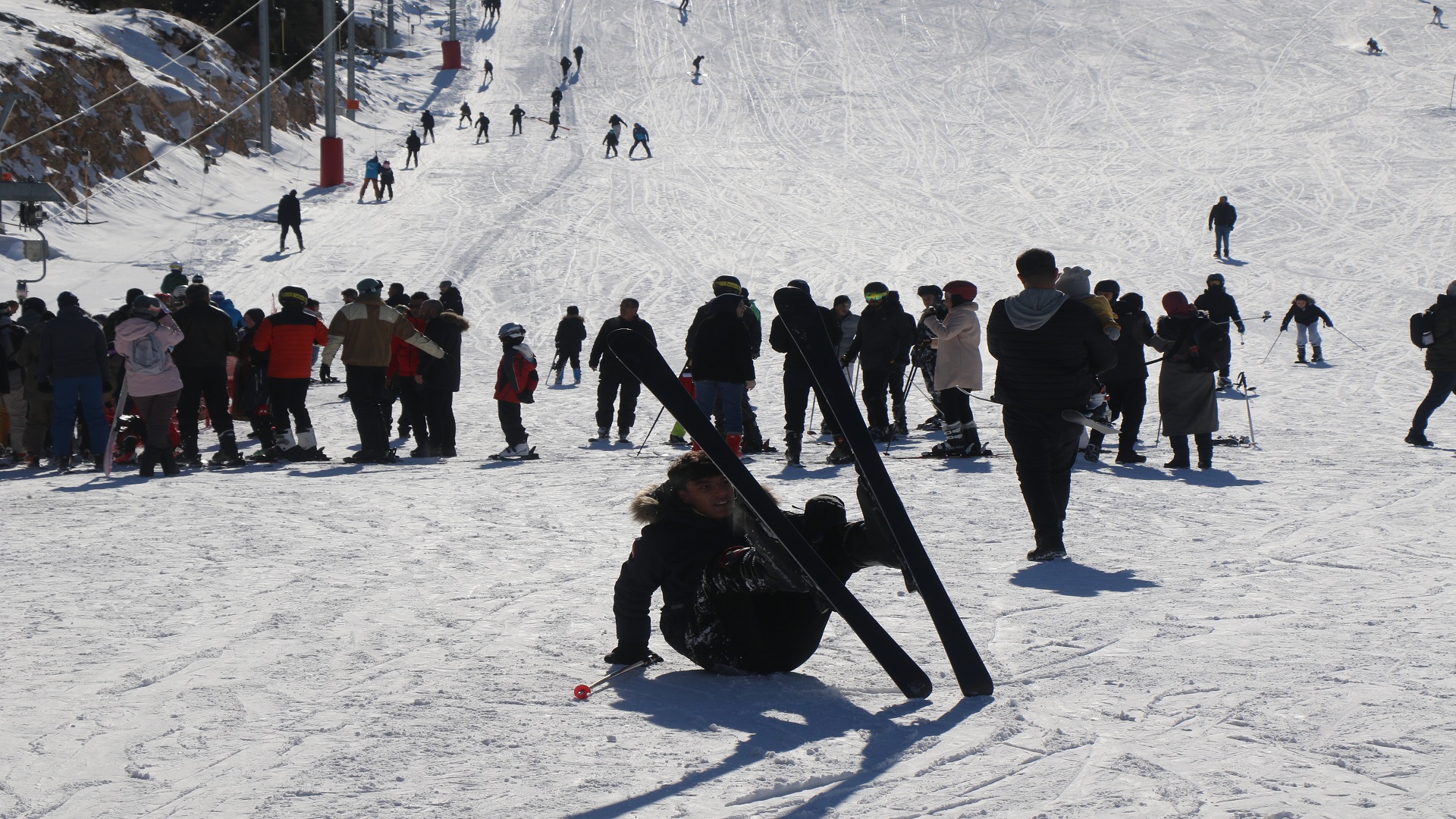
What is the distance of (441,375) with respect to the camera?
11406 mm

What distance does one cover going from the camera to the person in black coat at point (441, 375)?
11352 mm

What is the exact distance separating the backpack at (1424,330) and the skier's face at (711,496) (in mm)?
9383

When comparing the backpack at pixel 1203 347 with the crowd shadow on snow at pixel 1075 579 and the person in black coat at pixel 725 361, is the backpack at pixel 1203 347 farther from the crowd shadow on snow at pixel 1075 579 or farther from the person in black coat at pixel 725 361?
the crowd shadow on snow at pixel 1075 579

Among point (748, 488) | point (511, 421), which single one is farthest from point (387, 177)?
point (748, 488)

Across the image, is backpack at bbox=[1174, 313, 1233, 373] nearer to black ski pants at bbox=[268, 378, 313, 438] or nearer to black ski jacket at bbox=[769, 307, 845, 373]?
black ski jacket at bbox=[769, 307, 845, 373]

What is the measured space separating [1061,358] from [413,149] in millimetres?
30497

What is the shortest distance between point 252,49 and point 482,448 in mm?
34031

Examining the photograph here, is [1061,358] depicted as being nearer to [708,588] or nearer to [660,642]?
[660,642]

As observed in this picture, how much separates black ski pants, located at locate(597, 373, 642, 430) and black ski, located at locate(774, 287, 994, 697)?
28.0 feet

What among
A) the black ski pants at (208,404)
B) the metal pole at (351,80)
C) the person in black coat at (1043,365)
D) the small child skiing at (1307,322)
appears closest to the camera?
the person in black coat at (1043,365)

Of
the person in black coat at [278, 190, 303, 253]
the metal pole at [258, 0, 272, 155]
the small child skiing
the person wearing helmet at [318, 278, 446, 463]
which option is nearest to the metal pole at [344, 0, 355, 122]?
the metal pole at [258, 0, 272, 155]

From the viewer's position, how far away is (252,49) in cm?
4147

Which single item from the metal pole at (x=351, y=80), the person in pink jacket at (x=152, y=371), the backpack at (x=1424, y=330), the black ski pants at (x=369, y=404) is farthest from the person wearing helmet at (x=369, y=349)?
the metal pole at (x=351, y=80)

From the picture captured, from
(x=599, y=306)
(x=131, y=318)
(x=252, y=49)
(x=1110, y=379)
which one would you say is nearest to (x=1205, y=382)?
(x=1110, y=379)
